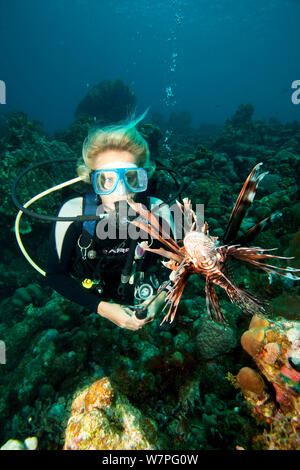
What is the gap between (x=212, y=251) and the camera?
4.10 feet

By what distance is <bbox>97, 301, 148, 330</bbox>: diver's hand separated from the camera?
2297 millimetres

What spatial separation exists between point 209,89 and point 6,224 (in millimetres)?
154704

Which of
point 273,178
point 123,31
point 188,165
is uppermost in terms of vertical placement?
point 123,31

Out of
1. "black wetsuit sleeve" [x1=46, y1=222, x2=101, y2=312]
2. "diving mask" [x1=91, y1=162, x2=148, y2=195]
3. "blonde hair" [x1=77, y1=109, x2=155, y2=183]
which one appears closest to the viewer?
"black wetsuit sleeve" [x1=46, y1=222, x2=101, y2=312]

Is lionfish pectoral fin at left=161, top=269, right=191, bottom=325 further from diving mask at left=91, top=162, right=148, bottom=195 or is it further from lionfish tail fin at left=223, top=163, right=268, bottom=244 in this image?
diving mask at left=91, top=162, right=148, bottom=195

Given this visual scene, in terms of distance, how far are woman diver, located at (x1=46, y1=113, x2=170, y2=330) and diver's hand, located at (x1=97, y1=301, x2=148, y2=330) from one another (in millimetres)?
20

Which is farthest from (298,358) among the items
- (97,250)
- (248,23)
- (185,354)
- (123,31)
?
A: (123,31)

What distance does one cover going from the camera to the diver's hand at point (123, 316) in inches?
90.4

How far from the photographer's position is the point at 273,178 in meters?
7.73

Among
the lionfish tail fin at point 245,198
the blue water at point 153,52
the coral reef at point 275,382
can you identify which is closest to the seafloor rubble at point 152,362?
the coral reef at point 275,382

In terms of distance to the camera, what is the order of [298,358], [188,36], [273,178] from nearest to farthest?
[298,358]
[273,178]
[188,36]

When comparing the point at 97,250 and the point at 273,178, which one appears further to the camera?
the point at 273,178

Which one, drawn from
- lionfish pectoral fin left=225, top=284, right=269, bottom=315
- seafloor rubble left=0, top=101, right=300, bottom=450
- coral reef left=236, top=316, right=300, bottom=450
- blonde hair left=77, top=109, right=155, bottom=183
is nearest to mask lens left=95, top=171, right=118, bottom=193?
blonde hair left=77, top=109, right=155, bottom=183

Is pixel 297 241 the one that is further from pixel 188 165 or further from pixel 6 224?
pixel 6 224
